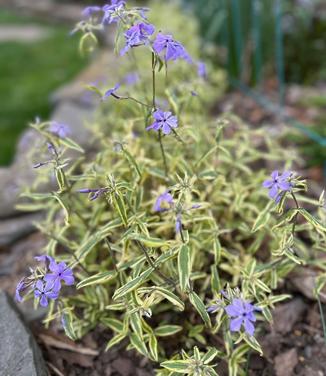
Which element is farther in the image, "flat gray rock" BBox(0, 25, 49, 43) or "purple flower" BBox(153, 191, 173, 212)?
"flat gray rock" BBox(0, 25, 49, 43)

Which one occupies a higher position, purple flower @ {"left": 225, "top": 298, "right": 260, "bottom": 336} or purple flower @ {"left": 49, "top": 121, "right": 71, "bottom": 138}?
purple flower @ {"left": 49, "top": 121, "right": 71, "bottom": 138}

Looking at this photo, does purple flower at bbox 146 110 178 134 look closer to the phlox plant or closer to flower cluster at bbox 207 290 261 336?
the phlox plant

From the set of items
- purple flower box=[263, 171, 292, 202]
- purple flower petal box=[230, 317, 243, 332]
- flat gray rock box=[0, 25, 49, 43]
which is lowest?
purple flower petal box=[230, 317, 243, 332]

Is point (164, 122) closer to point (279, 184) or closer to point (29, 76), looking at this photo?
point (279, 184)

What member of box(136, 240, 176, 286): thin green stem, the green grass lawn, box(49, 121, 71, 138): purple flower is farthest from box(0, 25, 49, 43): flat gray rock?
box(136, 240, 176, 286): thin green stem

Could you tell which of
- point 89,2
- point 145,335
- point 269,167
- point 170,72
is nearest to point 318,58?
point 170,72

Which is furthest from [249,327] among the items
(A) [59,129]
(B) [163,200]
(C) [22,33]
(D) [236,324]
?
(C) [22,33]

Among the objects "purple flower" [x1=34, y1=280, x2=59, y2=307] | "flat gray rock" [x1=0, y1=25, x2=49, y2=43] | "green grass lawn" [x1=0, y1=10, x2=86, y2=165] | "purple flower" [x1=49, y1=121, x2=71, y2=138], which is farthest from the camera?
"flat gray rock" [x1=0, y1=25, x2=49, y2=43]

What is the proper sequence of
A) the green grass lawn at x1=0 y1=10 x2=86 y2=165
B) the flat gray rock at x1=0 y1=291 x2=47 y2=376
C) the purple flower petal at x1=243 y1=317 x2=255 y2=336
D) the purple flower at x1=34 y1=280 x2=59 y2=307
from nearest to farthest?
the purple flower petal at x1=243 y1=317 x2=255 y2=336 < the purple flower at x1=34 y1=280 x2=59 y2=307 < the flat gray rock at x1=0 y1=291 x2=47 y2=376 < the green grass lawn at x1=0 y1=10 x2=86 y2=165
